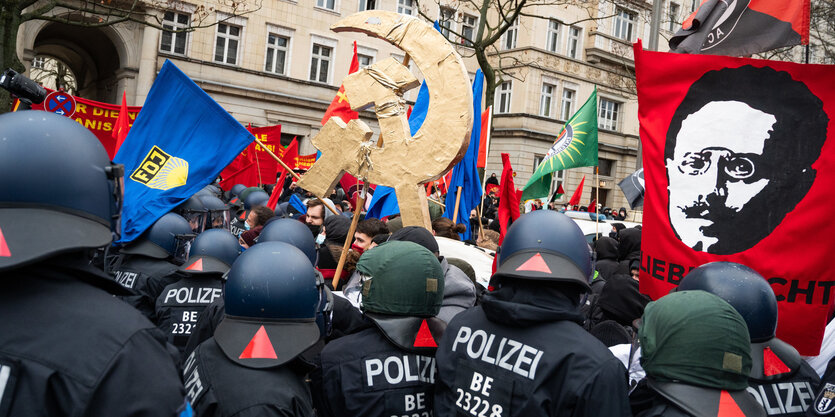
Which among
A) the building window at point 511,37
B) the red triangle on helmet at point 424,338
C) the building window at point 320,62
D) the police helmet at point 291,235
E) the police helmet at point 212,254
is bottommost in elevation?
the red triangle on helmet at point 424,338

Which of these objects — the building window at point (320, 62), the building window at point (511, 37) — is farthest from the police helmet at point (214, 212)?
the building window at point (511, 37)

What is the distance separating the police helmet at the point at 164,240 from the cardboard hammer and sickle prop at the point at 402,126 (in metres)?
1.24

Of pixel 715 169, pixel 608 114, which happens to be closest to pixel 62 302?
pixel 715 169

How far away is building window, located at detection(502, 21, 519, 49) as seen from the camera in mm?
34250

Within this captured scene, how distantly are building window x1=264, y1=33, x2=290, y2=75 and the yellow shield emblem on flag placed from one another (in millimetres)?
21902

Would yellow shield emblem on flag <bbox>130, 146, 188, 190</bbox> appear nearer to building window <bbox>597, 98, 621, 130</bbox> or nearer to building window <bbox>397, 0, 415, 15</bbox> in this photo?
building window <bbox>397, 0, 415, 15</bbox>

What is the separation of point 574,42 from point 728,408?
35.0 m

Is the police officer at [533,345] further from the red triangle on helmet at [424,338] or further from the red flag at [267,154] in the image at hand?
the red flag at [267,154]

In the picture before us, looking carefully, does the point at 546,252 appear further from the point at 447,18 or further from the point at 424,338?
the point at 447,18

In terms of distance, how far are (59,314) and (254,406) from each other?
0.81m

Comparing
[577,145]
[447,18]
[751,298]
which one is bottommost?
[751,298]

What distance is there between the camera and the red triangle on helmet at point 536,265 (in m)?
2.55

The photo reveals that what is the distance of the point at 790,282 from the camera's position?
3.37m

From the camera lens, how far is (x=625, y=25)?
3584 cm
